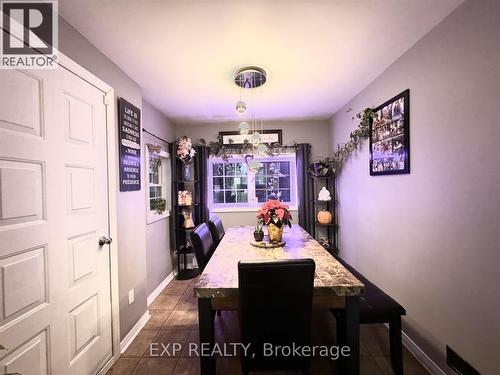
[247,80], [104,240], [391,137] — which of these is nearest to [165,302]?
[104,240]

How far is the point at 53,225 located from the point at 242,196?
114 inches

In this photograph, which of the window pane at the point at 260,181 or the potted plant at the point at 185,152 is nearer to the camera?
the potted plant at the point at 185,152

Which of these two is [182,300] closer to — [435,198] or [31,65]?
[31,65]

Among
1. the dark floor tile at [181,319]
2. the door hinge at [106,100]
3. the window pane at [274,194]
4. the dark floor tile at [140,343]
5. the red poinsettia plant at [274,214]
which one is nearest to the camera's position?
the door hinge at [106,100]

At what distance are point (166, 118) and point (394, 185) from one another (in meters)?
3.12

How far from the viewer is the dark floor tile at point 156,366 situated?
1690 millimetres

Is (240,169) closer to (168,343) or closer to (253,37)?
(253,37)

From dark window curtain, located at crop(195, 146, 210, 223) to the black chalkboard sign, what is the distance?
1493 mm

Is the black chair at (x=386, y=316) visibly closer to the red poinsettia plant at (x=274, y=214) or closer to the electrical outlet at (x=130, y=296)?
the red poinsettia plant at (x=274, y=214)

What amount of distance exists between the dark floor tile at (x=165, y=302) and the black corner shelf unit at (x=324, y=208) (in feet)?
7.49

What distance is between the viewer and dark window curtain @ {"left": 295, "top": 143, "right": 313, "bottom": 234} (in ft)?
12.1

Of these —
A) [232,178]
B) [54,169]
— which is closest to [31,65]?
[54,169]

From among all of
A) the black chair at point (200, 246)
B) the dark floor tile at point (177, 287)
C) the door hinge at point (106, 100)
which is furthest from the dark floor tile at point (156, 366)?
the door hinge at point (106, 100)

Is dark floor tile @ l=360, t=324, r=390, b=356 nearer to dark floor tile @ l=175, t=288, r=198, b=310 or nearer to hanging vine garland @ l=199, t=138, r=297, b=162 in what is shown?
dark floor tile @ l=175, t=288, r=198, b=310
